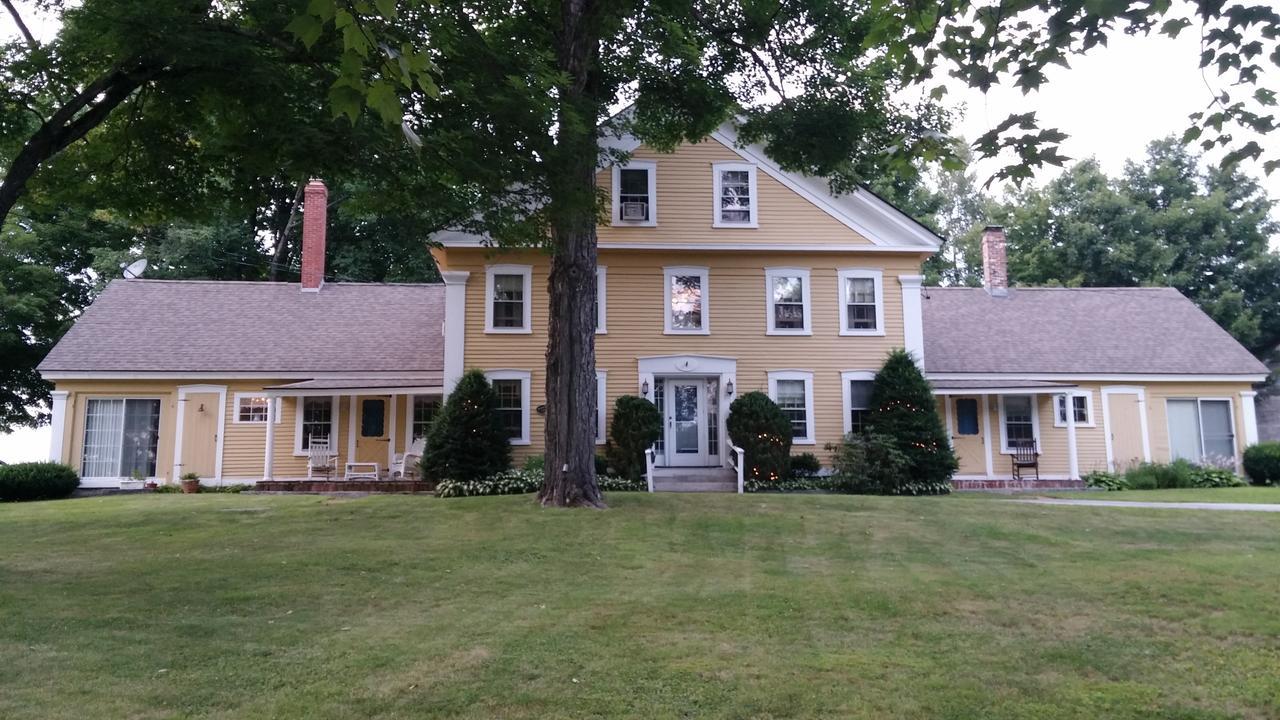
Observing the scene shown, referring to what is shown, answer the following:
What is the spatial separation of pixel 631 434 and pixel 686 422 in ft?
6.37

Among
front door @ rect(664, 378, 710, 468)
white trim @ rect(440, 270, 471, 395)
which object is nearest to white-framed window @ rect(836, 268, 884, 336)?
front door @ rect(664, 378, 710, 468)

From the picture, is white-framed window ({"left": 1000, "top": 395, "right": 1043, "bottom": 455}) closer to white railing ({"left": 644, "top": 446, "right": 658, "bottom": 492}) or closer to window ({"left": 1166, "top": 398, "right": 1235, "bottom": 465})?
window ({"left": 1166, "top": 398, "right": 1235, "bottom": 465})

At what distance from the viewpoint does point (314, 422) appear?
65.9 feet

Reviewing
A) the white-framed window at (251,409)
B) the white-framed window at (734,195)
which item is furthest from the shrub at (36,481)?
the white-framed window at (734,195)

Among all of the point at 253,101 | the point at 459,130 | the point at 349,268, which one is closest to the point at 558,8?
the point at 459,130

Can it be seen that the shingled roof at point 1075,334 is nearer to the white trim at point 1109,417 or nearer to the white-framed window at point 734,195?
the white trim at point 1109,417

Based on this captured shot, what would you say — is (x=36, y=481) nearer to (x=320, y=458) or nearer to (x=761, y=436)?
(x=320, y=458)

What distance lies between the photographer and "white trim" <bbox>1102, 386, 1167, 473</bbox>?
20922 mm

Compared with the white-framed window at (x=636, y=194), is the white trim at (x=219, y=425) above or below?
below

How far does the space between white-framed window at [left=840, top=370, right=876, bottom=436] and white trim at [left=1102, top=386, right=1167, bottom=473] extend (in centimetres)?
685

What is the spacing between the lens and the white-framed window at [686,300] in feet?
62.2

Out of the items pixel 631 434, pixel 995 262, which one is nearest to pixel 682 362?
pixel 631 434

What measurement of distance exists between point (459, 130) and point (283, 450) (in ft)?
44.4

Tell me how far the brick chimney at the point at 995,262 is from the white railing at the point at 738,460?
11415mm
